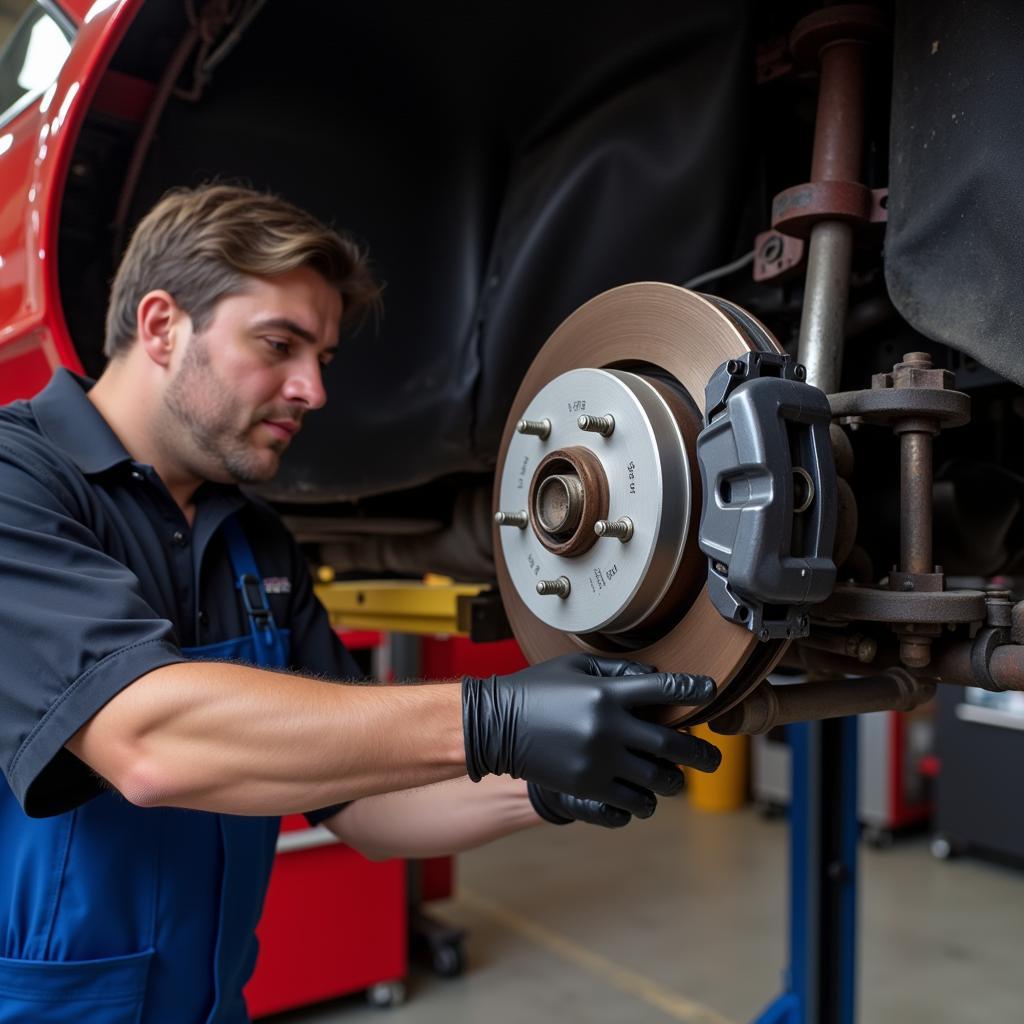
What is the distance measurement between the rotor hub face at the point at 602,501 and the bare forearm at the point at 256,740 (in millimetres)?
108

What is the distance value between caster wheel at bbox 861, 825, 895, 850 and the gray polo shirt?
3059mm

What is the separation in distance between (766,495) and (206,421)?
1.86 ft

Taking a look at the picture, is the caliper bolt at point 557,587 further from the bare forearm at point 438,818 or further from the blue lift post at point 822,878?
the blue lift post at point 822,878

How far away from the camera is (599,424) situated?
0.57 m

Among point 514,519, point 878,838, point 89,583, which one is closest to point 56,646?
point 89,583

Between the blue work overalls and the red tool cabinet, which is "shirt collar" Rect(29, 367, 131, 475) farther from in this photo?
the red tool cabinet

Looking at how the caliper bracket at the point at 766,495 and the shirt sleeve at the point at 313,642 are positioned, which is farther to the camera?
the shirt sleeve at the point at 313,642

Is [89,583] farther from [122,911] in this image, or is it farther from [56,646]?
[122,911]

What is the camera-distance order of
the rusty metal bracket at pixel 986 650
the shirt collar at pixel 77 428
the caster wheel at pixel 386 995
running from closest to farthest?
the rusty metal bracket at pixel 986 650 < the shirt collar at pixel 77 428 < the caster wheel at pixel 386 995

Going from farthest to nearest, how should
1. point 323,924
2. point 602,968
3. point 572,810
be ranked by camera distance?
point 602,968 < point 323,924 < point 572,810

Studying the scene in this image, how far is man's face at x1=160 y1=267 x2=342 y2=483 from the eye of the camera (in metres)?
0.87

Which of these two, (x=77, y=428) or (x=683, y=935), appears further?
(x=683, y=935)

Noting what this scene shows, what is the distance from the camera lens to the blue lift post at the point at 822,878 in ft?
5.26

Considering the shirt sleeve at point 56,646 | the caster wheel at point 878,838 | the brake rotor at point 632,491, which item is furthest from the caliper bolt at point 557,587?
the caster wheel at point 878,838
